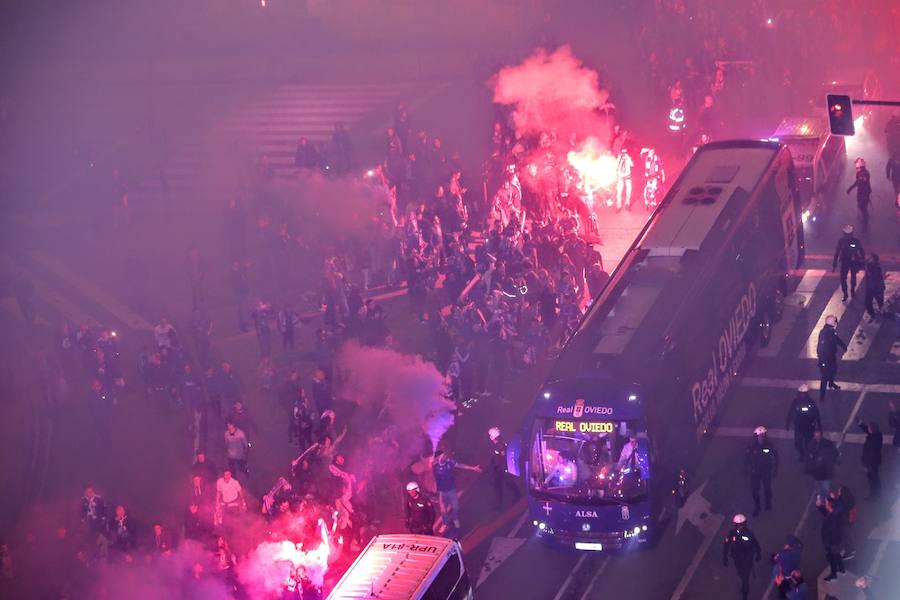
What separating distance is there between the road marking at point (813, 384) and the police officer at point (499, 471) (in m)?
5.63

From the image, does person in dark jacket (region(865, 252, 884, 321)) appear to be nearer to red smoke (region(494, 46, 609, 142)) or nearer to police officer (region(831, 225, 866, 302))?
police officer (region(831, 225, 866, 302))

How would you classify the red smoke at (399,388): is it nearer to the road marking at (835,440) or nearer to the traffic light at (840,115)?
the road marking at (835,440)

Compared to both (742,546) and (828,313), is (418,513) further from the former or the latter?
(828,313)

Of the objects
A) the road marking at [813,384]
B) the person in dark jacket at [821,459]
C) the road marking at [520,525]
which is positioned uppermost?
the person in dark jacket at [821,459]

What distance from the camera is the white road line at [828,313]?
25.6 meters

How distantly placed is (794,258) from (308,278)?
1234 cm

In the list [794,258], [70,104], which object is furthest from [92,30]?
[794,258]

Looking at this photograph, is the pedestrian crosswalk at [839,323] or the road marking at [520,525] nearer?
the road marking at [520,525]

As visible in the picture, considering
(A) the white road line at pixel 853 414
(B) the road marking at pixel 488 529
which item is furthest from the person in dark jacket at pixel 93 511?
(A) the white road line at pixel 853 414

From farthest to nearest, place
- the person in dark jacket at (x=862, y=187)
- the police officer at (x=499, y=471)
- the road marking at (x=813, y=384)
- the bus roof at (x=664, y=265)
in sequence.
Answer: the person in dark jacket at (x=862, y=187)
the road marking at (x=813, y=384)
the police officer at (x=499, y=471)
the bus roof at (x=664, y=265)

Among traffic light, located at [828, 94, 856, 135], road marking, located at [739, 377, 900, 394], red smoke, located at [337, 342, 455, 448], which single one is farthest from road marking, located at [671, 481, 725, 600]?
traffic light, located at [828, 94, 856, 135]

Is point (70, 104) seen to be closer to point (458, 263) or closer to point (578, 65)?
point (578, 65)

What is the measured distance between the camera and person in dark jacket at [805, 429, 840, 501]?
63.7ft

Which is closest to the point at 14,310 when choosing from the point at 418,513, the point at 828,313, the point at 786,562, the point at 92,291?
the point at 92,291
